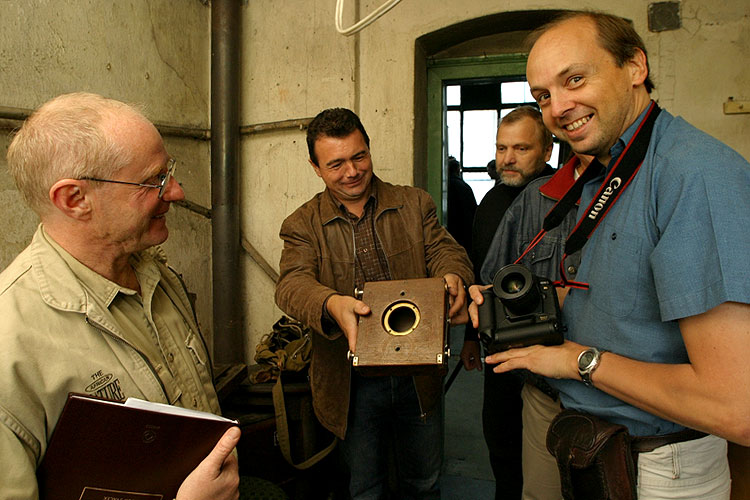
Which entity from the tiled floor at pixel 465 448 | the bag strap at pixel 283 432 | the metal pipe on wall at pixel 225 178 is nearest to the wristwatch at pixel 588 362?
the bag strap at pixel 283 432

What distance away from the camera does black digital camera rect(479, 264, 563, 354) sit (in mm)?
1256

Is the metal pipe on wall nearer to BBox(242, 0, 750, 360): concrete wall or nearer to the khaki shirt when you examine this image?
BBox(242, 0, 750, 360): concrete wall

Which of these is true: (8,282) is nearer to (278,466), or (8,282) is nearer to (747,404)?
(747,404)

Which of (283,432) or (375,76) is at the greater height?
(375,76)

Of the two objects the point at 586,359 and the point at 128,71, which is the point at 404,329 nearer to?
the point at 586,359

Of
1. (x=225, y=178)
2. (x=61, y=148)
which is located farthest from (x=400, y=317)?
(x=225, y=178)

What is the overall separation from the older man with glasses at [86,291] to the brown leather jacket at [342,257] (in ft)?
2.40

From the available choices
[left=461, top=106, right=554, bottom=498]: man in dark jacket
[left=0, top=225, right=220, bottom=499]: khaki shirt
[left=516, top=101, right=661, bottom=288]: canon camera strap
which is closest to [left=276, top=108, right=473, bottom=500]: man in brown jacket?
[left=461, top=106, right=554, bottom=498]: man in dark jacket

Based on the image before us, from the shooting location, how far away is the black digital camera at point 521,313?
126cm

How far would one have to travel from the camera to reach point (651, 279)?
1.09 metres

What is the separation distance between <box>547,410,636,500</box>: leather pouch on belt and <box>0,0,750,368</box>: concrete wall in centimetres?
220

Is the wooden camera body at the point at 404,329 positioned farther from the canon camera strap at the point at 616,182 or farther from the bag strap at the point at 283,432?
the bag strap at the point at 283,432

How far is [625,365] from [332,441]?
6.57 feet

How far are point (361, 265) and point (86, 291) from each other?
1.15m
